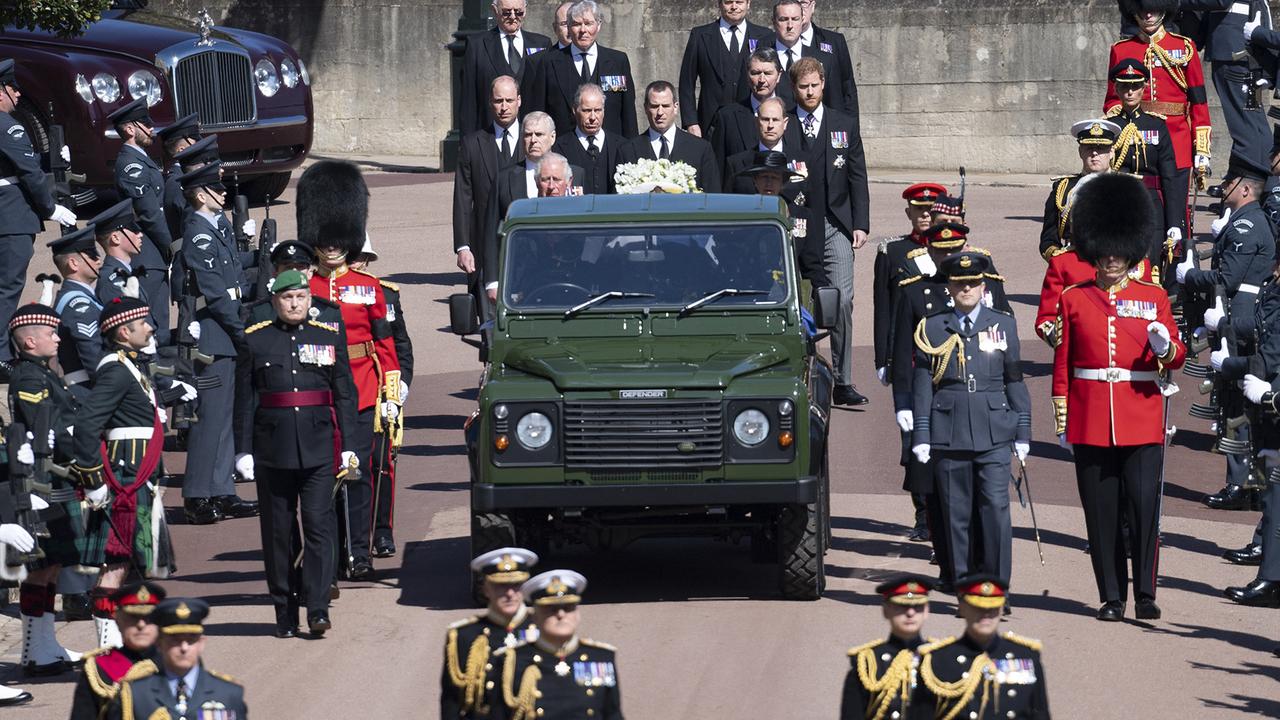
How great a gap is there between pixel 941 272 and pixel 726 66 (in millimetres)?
6717

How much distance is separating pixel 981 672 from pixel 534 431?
14.1 ft

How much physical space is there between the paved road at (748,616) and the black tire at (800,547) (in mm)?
128

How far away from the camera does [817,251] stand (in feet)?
53.1

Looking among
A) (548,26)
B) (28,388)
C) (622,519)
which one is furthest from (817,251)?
(548,26)

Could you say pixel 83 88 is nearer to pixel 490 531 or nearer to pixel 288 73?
pixel 288 73

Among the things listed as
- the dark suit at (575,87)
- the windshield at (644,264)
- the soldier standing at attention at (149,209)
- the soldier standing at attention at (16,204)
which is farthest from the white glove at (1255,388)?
the soldier standing at attention at (16,204)

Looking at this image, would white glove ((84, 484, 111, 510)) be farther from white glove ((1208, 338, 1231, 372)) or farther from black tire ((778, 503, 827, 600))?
white glove ((1208, 338, 1231, 372))

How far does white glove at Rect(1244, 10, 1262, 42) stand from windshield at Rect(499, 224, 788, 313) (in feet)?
36.2

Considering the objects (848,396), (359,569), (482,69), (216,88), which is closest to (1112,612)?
(359,569)

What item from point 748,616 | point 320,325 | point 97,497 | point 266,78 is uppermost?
point 320,325

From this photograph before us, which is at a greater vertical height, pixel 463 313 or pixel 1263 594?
pixel 463 313

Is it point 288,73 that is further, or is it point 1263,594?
point 288,73

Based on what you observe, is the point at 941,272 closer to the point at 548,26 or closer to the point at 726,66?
the point at 726,66

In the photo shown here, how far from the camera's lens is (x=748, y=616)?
1155 centimetres
